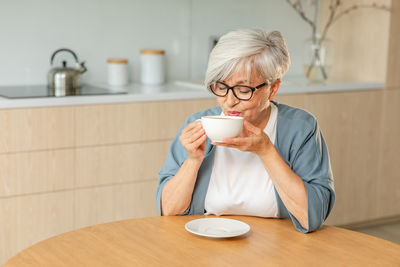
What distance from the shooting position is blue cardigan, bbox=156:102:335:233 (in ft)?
5.72

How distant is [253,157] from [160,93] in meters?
1.26

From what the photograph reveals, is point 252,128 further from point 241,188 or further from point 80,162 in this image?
point 80,162

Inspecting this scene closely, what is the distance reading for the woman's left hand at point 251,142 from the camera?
5.18 feet

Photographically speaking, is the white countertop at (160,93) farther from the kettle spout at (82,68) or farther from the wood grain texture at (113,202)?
the wood grain texture at (113,202)

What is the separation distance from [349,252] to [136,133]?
166 cm

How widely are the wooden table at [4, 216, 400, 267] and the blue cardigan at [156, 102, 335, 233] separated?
15cm

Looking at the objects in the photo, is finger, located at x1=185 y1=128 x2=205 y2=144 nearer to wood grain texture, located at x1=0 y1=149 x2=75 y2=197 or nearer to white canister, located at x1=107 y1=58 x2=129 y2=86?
wood grain texture, located at x1=0 y1=149 x2=75 y2=197

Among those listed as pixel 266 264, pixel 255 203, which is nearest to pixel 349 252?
pixel 266 264

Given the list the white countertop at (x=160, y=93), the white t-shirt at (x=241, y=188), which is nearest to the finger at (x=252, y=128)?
the white t-shirt at (x=241, y=188)

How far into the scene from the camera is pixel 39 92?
2.89 meters

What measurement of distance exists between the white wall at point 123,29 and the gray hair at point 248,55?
5.58ft

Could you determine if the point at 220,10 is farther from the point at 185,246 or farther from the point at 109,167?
the point at 185,246

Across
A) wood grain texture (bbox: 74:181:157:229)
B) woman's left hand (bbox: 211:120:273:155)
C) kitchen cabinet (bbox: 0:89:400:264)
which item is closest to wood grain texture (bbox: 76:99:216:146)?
kitchen cabinet (bbox: 0:89:400:264)

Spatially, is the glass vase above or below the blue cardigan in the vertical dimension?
above
